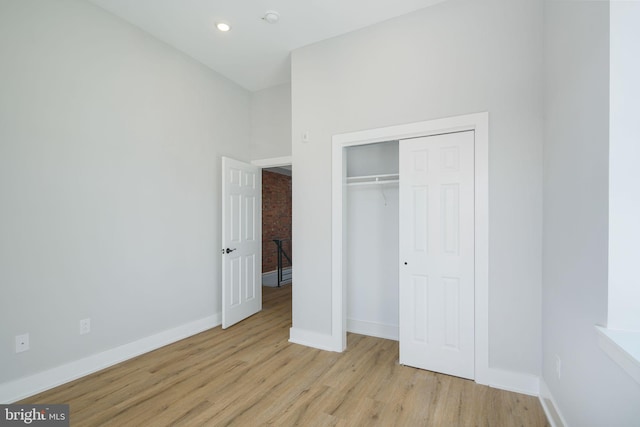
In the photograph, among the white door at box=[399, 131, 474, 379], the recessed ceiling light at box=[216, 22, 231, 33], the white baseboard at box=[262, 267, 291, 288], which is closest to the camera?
the white door at box=[399, 131, 474, 379]

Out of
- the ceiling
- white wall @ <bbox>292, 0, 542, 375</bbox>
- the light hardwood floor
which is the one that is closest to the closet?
the light hardwood floor

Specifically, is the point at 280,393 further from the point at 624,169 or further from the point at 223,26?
the point at 223,26

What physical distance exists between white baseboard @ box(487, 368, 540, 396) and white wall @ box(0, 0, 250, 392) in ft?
10.2

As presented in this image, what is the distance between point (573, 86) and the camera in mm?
1629

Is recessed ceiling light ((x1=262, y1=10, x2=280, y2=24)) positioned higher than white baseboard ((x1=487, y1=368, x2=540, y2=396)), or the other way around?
recessed ceiling light ((x1=262, y1=10, x2=280, y2=24))

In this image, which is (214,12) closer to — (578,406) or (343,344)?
(343,344)

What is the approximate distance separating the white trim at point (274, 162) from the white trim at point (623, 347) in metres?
3.43

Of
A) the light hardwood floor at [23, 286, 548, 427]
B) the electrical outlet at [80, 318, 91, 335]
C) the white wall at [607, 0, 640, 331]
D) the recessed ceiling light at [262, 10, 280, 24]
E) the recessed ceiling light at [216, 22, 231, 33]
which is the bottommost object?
the light hardwood floor at [23, 286, 548, 427]

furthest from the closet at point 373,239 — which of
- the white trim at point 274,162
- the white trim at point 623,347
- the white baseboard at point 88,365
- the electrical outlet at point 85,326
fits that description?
the electrical outlet at point 85,326

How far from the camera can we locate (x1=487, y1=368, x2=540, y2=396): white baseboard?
7.17 ft

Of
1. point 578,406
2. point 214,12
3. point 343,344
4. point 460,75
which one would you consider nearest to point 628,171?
point 578,406

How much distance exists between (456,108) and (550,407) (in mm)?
2266

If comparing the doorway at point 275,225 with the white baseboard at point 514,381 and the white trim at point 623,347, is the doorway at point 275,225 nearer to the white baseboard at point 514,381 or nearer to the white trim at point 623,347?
the white baseboard at point 514,381

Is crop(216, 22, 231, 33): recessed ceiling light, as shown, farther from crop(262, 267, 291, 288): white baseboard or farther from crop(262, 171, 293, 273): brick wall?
crop(262, 267, 291, 288): white baseboard
